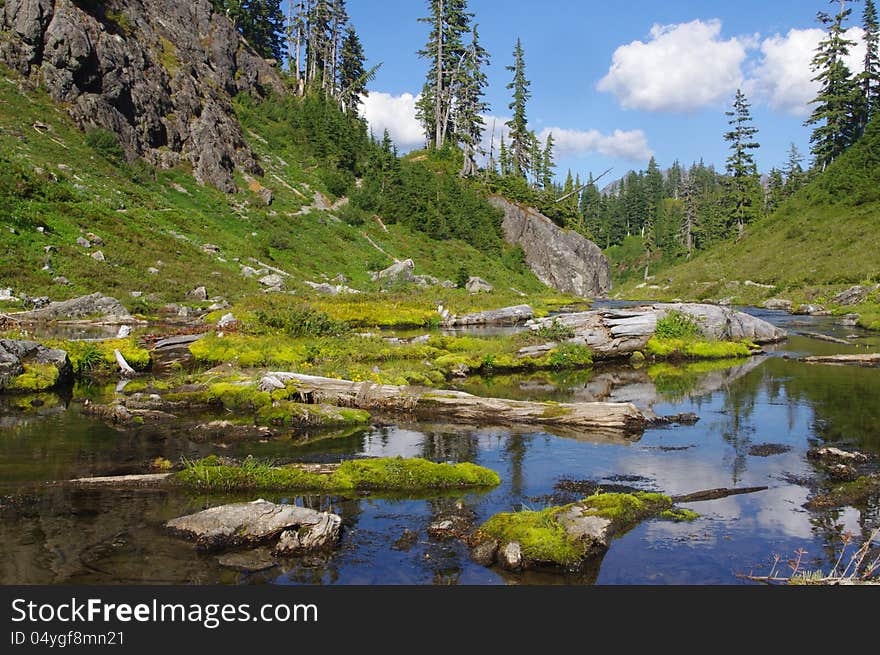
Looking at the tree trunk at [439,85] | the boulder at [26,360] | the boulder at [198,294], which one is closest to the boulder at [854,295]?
the boulder at [198,294]

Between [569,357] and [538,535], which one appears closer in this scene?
[538,535]

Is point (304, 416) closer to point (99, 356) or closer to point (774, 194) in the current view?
point (99, 356)

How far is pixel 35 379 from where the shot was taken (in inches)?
852

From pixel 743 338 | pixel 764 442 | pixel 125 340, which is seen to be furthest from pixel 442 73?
pixel 764 442

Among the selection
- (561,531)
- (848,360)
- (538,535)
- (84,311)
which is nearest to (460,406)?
(561,531)

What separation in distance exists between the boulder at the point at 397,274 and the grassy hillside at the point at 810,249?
1540 inches

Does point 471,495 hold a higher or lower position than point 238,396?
lower

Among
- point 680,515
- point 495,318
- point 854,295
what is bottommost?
point 680,515

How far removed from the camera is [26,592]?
319 inches

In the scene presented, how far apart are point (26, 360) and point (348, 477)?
16227 mm

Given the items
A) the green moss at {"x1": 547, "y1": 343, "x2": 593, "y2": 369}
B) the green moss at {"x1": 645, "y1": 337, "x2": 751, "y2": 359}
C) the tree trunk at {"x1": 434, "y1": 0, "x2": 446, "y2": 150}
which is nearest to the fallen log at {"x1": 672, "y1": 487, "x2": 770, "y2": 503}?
the green moss at {"x1": 547, "y1": 343, "x2": 593, "y2": 369}

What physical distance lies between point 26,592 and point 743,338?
37.2 metres

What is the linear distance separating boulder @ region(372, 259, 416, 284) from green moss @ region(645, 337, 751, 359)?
30.3m

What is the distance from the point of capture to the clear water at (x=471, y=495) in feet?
31.6
